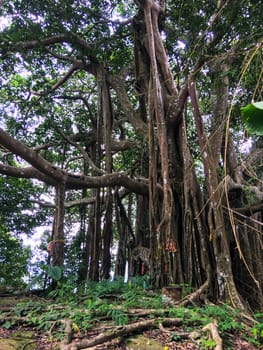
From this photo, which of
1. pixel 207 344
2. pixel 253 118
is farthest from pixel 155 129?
pixel 253 118

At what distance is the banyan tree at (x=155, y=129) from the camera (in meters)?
3.68

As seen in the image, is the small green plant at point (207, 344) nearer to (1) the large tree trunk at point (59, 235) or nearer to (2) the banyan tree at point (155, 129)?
(2) the banyan tree at point (155, 129)

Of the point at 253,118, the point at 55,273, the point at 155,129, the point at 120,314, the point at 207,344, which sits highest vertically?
the point at 155,129

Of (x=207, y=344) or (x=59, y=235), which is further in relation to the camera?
(x=59, y=235)

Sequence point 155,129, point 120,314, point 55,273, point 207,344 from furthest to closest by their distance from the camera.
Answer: point 155,129
point 55,273
point 120,314
point 207,344

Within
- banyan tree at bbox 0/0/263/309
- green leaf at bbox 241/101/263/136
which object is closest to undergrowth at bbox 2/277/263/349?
banyan tree at bbox 0/0/263/309

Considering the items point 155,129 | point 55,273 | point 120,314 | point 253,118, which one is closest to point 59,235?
Answer: point 55,273

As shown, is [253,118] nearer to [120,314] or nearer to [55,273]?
[120,314]

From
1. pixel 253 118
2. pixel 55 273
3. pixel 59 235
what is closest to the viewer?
pixel 253 118

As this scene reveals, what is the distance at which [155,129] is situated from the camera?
16.1 feet

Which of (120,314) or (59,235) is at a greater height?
(59,235)

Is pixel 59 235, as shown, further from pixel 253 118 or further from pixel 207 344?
pixel 253 118

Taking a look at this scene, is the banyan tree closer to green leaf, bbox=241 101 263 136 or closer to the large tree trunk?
the large tree trunk

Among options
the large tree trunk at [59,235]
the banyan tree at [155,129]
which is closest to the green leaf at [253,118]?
the banyan tree at [155,129]
